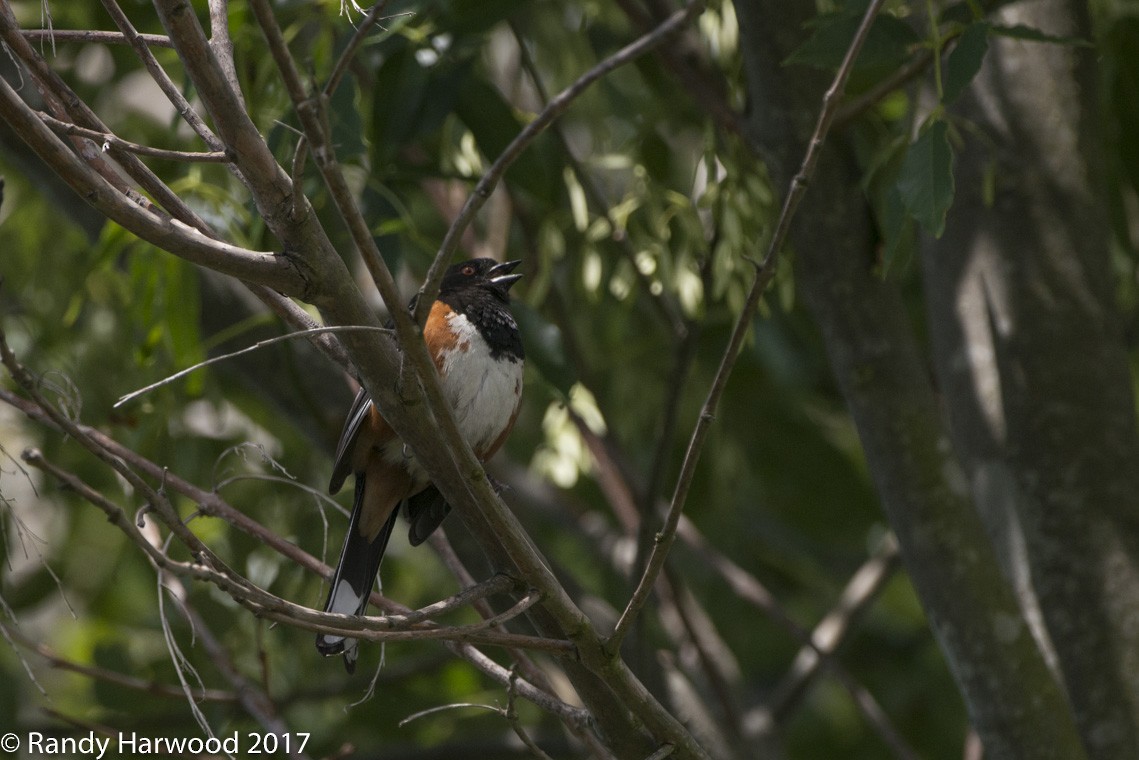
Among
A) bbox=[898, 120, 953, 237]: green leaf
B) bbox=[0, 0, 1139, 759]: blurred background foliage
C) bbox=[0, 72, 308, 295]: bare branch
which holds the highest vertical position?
bbox=[0, 72, 308, 295]: bare branch

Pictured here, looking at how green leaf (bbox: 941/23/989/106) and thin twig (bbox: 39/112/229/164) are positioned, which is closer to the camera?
thin twig (bbox: 39/112/229/164)

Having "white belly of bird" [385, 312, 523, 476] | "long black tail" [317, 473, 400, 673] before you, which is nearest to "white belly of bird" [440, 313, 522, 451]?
"white belly of bird" [385, 312, 523, 476]

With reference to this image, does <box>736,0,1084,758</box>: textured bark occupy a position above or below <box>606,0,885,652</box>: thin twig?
below

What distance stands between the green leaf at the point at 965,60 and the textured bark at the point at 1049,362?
656 mm

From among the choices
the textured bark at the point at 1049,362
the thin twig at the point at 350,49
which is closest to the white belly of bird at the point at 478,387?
Result: the textured bark at the point at 1049,362

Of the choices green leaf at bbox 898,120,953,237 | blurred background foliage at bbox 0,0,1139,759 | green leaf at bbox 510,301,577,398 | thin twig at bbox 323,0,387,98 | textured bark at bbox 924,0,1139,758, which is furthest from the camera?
blurred background foliage at bbox 0,0,1139,759

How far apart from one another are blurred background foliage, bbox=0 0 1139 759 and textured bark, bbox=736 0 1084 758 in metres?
0.14

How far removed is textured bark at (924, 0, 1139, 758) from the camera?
9.05ft

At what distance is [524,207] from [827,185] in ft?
6.36

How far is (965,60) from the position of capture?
218 centimetres

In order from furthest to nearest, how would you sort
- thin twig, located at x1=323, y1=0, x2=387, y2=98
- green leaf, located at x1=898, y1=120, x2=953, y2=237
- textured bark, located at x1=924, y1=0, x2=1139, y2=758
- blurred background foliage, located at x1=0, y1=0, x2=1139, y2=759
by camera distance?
blurred background foliage, located at x1=0, y1=0, x2=1139, y2=759
textured bark, located at x1=924, y1=0, x2=1139, y2=758
green leaf, located at x1=898, y1=120, x2=953, y2=237
thin twig, located at x1=323, y1=0, x2=387, y2=98

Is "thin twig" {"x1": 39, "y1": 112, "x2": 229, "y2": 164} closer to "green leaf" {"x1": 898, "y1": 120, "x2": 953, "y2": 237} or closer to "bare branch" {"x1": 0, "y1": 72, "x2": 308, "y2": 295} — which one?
"bare branch" {"x1": 0, "y1": 72, "x2": 308, "y2": 295}

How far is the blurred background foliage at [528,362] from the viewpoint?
306cm

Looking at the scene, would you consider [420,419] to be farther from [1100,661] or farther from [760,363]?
[760,363]
